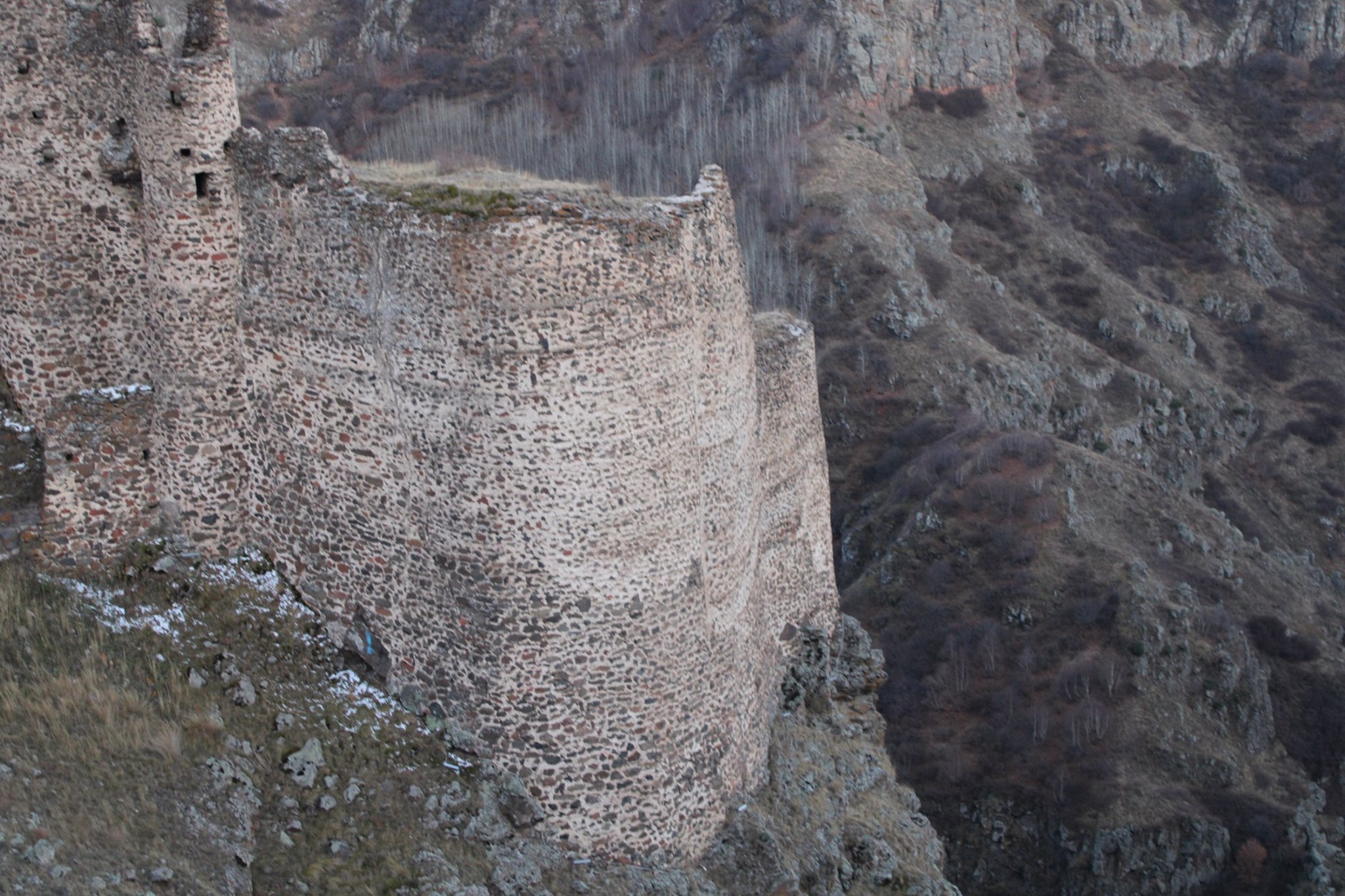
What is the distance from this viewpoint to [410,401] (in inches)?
637

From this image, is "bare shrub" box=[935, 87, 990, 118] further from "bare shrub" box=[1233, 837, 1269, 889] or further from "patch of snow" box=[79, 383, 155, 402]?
"patch of snow" box=[79, 383, 155, 402]

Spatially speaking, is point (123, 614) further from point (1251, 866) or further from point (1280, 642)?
point (1280, 642)

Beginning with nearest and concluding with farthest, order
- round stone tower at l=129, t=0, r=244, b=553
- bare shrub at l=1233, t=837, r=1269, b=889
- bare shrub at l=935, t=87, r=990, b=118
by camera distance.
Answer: round stone tower at l=129, t=0, r=244, b=553, bare shrub at l=1233, t=837, r=1269, b=889, bare shrub at l=935, t=87, r=990, b=118

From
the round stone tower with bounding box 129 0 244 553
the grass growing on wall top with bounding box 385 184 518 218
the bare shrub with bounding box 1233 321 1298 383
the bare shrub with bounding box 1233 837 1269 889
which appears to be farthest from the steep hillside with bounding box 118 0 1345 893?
the grass growing on wall top with bounding box 385 184 518 218

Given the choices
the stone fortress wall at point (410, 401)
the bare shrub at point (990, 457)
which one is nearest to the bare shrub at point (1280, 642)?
the bare shrub at point (990, 457)

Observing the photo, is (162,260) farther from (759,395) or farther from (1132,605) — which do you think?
(1132,605)

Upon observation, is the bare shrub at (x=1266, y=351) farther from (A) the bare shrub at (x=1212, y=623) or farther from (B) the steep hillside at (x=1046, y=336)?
(A) the bare shrub at (x=1212, y=623)

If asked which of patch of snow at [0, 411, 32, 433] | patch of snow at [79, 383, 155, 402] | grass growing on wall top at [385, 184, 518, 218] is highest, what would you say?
grass growing on wall top at [385, 184, 518, 218]

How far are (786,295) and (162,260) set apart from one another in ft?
197

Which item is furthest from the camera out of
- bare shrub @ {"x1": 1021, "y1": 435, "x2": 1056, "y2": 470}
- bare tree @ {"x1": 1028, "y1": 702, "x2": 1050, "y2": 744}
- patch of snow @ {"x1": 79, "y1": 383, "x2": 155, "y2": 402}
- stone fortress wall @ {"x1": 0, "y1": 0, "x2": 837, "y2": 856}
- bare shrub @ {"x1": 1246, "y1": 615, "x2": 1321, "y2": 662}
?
bare shrub @ {"x1": 1021, "y1": 435, "x2": 1056, "y2": 470}

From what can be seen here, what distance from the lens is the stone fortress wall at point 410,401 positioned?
15.9 meters

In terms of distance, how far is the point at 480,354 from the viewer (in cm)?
1566

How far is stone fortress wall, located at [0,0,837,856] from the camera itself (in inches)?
625

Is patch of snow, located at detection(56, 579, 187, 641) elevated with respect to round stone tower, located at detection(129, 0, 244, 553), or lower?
lower
